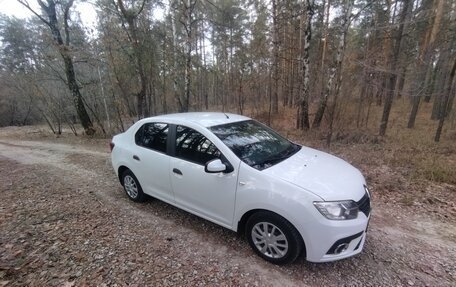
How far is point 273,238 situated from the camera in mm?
2678

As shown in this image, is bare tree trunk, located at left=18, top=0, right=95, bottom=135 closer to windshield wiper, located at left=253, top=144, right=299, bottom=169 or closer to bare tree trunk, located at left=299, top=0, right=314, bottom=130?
bare tree trunk, located at left=299, top=0, right=314, bottom=130

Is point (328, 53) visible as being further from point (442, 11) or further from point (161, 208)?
point (161, 208)

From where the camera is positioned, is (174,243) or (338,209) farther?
(174,243)

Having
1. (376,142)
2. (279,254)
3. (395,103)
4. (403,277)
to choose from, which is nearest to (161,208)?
(279,254)

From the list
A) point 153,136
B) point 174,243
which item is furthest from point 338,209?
point 153,136

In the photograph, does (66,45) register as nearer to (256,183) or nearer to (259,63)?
(259,63)

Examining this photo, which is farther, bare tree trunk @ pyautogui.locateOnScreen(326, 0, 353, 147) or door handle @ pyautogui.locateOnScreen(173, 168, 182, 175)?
bare tree trunk @ pyautogui.locateOnScreen(326, 0, 353, 147)

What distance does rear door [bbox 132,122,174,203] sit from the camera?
3596 mm

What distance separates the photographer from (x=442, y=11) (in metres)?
11.4

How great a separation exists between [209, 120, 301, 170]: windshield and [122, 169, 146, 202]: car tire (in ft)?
6.26

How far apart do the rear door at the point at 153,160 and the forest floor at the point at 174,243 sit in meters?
0.44

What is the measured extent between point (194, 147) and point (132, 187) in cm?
179

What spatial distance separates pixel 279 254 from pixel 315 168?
112cm

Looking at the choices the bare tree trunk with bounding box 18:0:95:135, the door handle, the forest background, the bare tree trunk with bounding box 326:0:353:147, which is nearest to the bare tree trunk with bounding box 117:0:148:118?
the forest background
